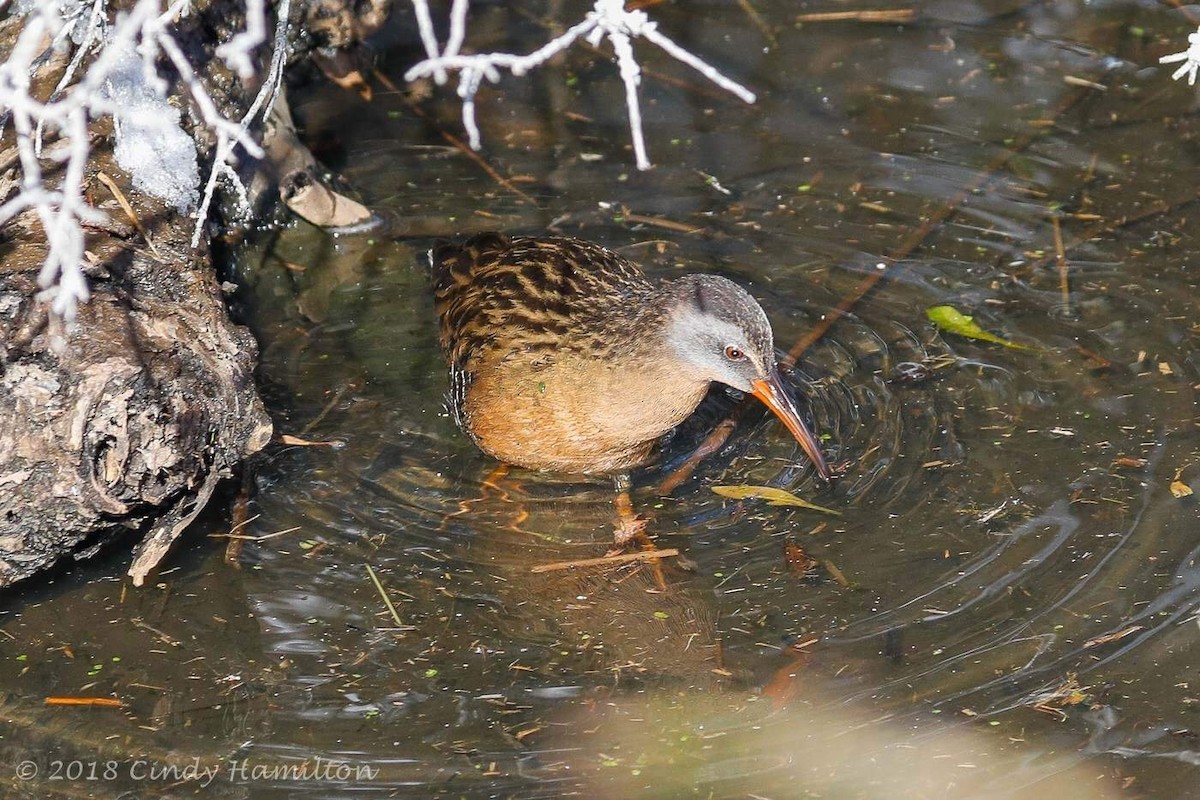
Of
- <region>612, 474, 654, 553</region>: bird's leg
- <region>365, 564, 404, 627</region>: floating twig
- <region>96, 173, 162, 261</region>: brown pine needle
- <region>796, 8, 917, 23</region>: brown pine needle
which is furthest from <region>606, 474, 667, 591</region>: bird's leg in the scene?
<region>796, 8, 917, 23</region>: brown pine needle

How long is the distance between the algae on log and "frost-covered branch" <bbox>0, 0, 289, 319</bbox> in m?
0.11

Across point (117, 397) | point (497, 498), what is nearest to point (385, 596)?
point (497, 498)

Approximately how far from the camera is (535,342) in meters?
4.77

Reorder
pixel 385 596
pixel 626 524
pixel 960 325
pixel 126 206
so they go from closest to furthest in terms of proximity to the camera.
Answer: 1. pixel 385 596
2. pixel 626 524
3. pixel 126 206
4. pixel 960 325

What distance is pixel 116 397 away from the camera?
4.05 meters

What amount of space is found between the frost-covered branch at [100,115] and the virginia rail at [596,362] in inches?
41.4

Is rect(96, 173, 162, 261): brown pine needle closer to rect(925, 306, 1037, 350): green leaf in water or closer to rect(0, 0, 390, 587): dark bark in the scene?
rect(0, 0, 390, 587): dark bark

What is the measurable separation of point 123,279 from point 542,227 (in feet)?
7.06

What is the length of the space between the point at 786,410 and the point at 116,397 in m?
2.09

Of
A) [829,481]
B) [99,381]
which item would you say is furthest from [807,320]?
[99,381]

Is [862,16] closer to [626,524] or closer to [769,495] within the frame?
[769,495]

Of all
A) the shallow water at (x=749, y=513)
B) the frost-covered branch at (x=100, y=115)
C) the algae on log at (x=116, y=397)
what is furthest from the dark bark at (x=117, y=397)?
the shallow water at (x=749, y=513)

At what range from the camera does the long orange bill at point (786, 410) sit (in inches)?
179

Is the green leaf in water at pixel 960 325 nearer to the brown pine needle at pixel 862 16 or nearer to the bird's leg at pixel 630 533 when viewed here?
the bird's leg at pixel 630 533
